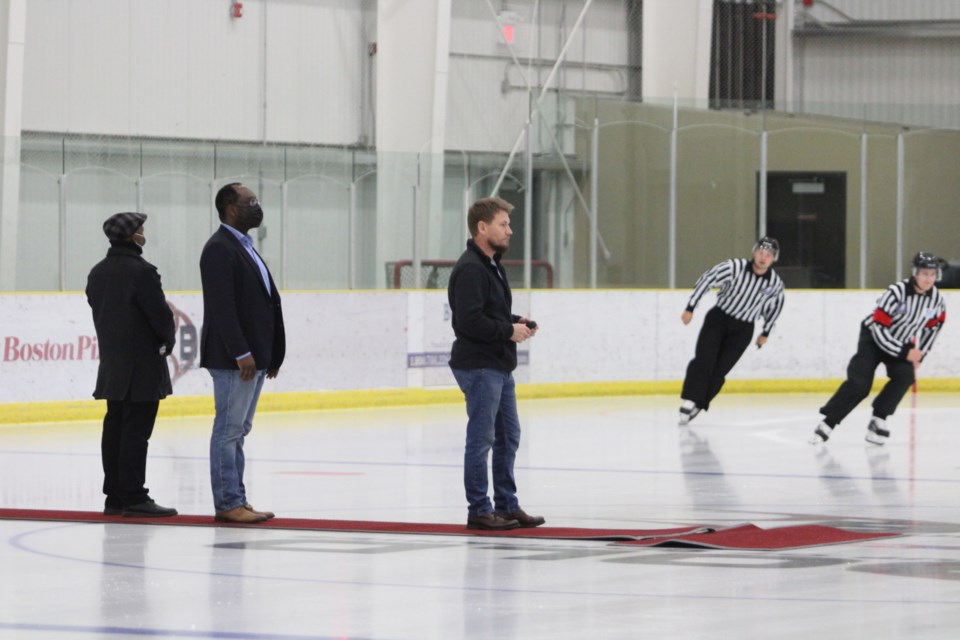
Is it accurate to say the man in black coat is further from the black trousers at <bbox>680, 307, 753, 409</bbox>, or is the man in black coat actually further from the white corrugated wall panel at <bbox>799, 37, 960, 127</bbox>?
the white corrugated wall panel at <bbox>799, 37, 960, 127</bbox>

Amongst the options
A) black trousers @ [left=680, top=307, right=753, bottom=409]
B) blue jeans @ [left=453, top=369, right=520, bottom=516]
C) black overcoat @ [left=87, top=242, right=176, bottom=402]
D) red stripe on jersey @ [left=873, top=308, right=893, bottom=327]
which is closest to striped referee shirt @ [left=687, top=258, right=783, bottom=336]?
black trousers @ [left=680, top=307, right=753, bottom=409]

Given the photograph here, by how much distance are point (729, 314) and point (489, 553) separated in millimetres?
8115

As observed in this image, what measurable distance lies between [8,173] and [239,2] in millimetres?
5884

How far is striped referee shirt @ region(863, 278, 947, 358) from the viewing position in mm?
12195

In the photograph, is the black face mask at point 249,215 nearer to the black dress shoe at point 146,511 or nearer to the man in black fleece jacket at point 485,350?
the man in black fleece jacket at point 485,350

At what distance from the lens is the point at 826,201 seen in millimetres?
19297

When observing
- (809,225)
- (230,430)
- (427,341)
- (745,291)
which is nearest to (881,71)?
(809,225)

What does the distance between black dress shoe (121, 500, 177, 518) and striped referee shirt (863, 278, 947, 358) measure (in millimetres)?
6215

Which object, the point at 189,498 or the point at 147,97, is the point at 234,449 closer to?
the point at 189,498

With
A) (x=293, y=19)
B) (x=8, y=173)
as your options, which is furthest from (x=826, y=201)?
(x=8, y=173)

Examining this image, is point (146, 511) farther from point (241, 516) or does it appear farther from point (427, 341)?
point (427, 341)

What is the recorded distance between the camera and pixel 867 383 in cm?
1234

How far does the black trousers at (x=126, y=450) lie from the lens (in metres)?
7.79

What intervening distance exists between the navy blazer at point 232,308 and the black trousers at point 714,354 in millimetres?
7418
